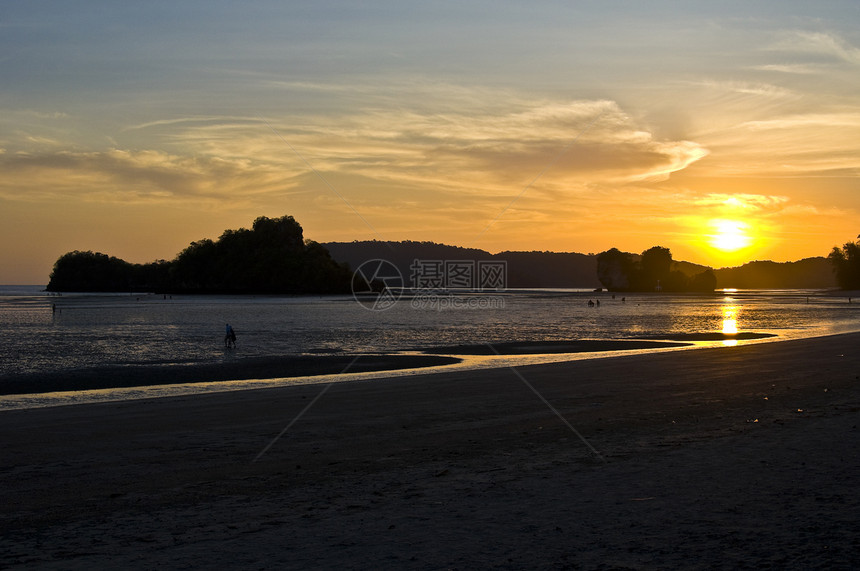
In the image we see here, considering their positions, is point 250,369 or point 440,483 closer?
point 440,483

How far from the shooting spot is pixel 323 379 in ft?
71.3

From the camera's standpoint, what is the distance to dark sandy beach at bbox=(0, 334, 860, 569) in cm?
637

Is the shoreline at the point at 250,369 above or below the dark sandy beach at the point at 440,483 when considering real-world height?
below

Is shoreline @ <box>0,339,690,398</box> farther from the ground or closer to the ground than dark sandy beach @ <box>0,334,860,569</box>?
closer to the ground

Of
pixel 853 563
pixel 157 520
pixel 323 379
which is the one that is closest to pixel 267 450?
pixel 157 520

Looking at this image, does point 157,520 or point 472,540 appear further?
point 157,520

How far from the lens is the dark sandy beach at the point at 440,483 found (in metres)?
6.37

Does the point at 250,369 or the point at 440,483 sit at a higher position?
the point at 440,483

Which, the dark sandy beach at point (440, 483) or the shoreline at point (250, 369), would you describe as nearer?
the dark sandy beach at point (440, 483)

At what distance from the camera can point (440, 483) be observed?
8.76 m

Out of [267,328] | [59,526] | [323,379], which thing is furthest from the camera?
[267,328]

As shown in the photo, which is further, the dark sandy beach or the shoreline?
the shoreline

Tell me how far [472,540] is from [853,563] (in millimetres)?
3144

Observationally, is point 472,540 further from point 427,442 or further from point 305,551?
point 427,442
